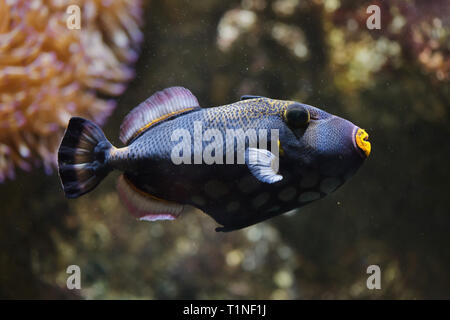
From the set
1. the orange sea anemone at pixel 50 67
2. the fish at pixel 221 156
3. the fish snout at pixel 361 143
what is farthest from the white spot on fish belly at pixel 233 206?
the orange sea anemone at pixel 50 67

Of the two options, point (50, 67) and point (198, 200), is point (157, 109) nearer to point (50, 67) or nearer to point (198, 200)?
point (198, 200)

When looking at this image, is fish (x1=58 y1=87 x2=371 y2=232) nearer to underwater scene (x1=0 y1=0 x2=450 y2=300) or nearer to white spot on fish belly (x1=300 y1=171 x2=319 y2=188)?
white spot on fish belly (x1=300 y1=171 x2=319 y2=188)

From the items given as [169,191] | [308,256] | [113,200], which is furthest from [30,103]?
[308,256]

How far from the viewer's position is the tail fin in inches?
39.0

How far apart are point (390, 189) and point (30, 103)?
5.42 ft

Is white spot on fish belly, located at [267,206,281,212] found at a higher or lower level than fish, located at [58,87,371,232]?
lower

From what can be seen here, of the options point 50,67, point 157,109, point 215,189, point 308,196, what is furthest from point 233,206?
point 50,67

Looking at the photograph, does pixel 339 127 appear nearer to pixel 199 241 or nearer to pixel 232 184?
pixel 232 184

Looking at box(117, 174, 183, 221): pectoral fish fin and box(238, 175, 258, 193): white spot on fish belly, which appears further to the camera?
box(117, 174, 183, 221): pectoral fish fin

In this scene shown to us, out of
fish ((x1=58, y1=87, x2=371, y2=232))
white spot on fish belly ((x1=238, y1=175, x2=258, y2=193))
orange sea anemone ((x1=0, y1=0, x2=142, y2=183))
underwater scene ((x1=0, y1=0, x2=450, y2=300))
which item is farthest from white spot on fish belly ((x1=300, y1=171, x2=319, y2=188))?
orange sea anemone ((x1=0, y1=0, x2=142, y2=183))

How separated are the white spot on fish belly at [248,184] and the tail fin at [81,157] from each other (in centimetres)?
38

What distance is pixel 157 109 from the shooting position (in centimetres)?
104

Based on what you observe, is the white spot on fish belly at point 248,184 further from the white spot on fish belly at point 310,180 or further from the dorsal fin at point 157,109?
the dorsal fin at point 157,109

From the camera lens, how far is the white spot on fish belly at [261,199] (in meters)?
0.96
